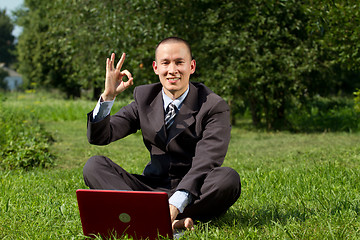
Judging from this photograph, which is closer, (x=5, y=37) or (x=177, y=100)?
(x=177, y=100)

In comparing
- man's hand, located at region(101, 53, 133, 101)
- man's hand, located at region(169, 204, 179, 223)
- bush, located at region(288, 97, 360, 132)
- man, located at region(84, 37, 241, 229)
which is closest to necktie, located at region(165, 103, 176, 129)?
man, located at region(84, 37, 241, 229)

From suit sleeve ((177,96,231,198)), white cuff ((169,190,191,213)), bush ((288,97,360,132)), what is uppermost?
suit sleeve ((177,96,231,198))

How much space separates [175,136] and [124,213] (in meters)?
0.72

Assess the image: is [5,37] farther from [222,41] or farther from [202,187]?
[202,187]

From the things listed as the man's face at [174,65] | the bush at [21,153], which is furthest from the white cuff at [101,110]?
the bush at [21,153]

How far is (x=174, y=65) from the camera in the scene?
10.3ft

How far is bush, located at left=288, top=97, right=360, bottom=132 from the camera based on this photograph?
13.1 metres

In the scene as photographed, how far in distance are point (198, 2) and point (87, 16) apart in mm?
3150

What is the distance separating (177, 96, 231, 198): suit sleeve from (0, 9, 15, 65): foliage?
6765 cm

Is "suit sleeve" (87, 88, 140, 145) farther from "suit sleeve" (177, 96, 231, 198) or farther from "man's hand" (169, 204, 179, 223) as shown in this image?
"man's hand" (169, 204, 179, 223)

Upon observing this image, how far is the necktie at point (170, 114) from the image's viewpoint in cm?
326

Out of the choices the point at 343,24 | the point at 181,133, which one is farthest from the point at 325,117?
the point at 181,133

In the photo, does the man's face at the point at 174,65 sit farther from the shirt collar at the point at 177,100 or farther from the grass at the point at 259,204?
the grass at the point at 259,204

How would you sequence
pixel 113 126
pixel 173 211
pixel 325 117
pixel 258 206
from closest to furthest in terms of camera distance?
pixel 173 211
pixel 113 126
pixel 258 206
pixel 325 117
